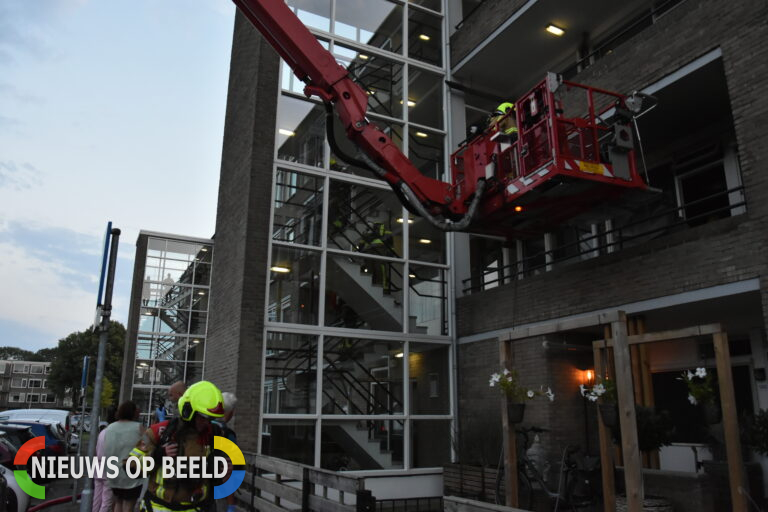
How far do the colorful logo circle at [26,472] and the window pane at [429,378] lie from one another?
673 cm

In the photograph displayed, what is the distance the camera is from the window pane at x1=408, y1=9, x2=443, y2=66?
48.6 feet

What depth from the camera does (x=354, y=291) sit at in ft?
40.8

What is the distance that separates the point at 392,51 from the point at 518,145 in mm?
6921

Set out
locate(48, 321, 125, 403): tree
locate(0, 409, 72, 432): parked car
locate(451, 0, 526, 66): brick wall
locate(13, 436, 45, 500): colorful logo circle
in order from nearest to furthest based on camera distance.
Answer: locate(13, 436, 45, 500): colorful logo circle
locate(451, 0, 526, 66): brick wall
locate(0, 409, 72, 432): parked car
locate(48, 321, 125, 403): tree

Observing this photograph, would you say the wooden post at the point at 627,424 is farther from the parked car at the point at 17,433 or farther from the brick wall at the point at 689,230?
the parked car at the point at 17,433

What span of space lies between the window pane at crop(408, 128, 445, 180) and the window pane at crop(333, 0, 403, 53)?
2.21 metres

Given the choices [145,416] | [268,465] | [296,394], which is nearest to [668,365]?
[296,394]

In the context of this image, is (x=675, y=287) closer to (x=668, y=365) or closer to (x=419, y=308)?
(x=668, y=365)

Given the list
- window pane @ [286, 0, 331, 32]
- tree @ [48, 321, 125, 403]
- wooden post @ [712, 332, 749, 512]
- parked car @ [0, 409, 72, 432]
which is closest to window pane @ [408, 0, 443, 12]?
window pane @ [286, 0, 331, 32]

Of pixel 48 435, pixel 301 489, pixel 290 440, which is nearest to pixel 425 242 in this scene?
pixel 290 440

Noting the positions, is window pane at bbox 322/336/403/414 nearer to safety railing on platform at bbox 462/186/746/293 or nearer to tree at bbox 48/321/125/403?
safety railing on platform at bbox 462/186/746/293

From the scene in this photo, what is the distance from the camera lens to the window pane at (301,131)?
12.5 meters

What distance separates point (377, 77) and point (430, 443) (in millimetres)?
8257

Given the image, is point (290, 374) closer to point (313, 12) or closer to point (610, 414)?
point (610, 414)
